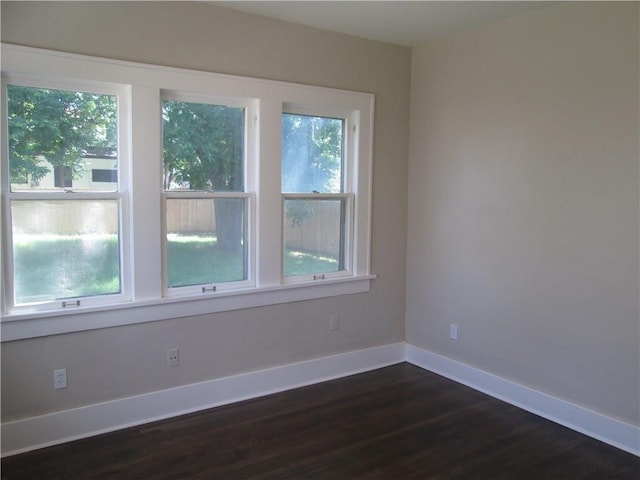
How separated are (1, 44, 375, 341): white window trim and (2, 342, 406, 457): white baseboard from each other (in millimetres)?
482

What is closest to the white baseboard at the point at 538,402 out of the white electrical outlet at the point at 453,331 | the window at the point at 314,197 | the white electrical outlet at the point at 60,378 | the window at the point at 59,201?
the white electrical outlet at the point at 453,331

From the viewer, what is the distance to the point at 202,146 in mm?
3275

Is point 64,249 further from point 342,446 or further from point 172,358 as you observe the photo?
point 342,446

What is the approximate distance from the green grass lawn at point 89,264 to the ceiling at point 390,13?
59.5 inches

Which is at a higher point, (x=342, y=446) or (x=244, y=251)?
(x=244, y=251)

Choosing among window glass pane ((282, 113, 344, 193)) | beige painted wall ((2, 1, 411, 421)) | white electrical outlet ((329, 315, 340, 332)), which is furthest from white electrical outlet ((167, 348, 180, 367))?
window glass pane ((282, 113, 344, 193))

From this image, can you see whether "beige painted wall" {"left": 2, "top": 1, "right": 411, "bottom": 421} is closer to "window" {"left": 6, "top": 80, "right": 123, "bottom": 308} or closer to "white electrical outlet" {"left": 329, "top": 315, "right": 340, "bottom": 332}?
"white electrical outlet" {"left": 329, "top": 315, "right": 340, "bottom": 332}

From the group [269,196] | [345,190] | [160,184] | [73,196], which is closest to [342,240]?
[345,190]

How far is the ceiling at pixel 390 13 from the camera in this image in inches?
121

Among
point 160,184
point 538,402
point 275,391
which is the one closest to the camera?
point 160,184

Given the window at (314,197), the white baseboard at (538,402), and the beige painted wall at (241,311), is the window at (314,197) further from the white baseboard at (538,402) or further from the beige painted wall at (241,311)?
the white baseboard at (538,402)

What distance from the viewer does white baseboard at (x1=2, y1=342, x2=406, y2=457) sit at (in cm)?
281

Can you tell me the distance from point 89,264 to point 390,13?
2379mm

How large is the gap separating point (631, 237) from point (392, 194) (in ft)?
5.72
